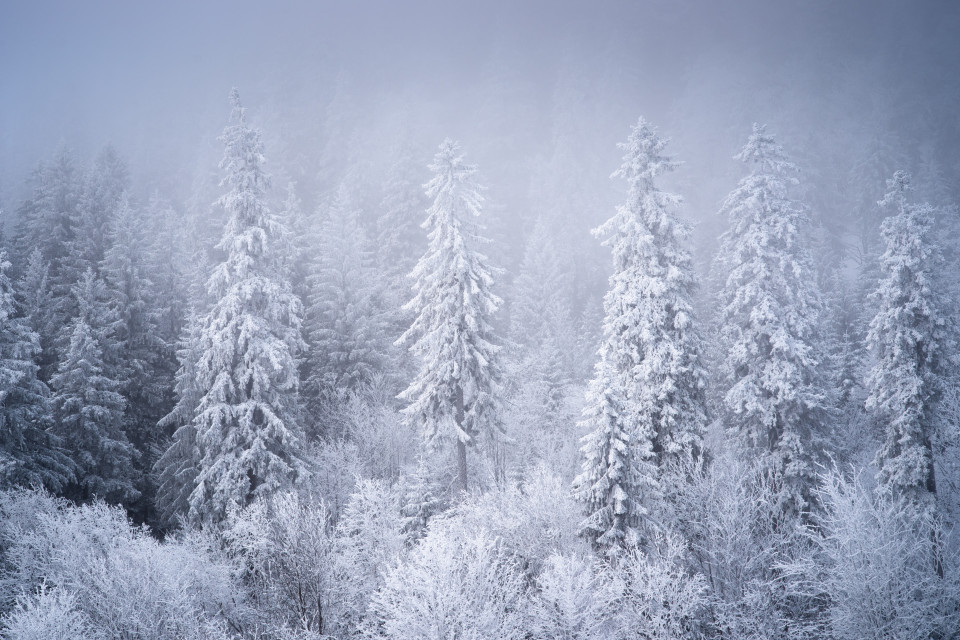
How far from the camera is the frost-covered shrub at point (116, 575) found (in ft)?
46.1

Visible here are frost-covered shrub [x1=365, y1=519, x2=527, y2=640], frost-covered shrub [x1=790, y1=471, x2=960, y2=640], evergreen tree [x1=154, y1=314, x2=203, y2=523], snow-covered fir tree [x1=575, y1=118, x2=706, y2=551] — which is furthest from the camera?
evergreen tree [x1=154, y1=314, x2=203, y2=523]

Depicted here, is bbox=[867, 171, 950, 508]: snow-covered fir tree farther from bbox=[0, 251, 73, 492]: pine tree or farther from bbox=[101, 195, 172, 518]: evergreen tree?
bbox=[101, 195, 172, 518]: evergreen tree

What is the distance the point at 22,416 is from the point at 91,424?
3877mm

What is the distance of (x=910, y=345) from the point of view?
19594mm

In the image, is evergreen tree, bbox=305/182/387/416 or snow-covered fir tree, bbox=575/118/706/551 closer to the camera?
snow-covered fir tree, bbox=575/118/706/551

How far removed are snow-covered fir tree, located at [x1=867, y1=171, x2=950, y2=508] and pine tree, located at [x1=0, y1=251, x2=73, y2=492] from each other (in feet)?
105

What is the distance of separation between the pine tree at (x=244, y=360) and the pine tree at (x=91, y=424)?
7322 millimetres

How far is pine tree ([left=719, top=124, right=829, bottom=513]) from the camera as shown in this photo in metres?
19.6

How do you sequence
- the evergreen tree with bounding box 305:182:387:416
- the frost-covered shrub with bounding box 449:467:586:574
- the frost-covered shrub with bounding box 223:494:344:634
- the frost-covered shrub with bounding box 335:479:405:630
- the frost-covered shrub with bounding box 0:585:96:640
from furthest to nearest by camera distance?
the evergreen tree with bounding box 305:182:387:416, the frost-covered shrub with bounding box 449:467:586:574, the frost-covered shrub with bounding box 335:479:405:630, the frost-covered shrub with bounding box 223:494:344:634, the frost-covered shrub with bounding box 0:585:96:640

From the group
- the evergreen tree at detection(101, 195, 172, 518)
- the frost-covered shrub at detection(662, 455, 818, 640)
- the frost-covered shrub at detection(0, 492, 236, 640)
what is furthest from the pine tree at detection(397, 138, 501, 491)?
the evergreen tree at detection(101, 195, 172, 518)

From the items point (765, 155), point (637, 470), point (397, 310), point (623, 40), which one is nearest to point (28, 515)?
point (637, 470)

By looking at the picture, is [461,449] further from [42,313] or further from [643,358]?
[42,313]

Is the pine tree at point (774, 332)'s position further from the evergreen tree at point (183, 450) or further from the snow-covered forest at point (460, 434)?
the evergreen tree at point (183, 450)

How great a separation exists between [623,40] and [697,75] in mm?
18012
